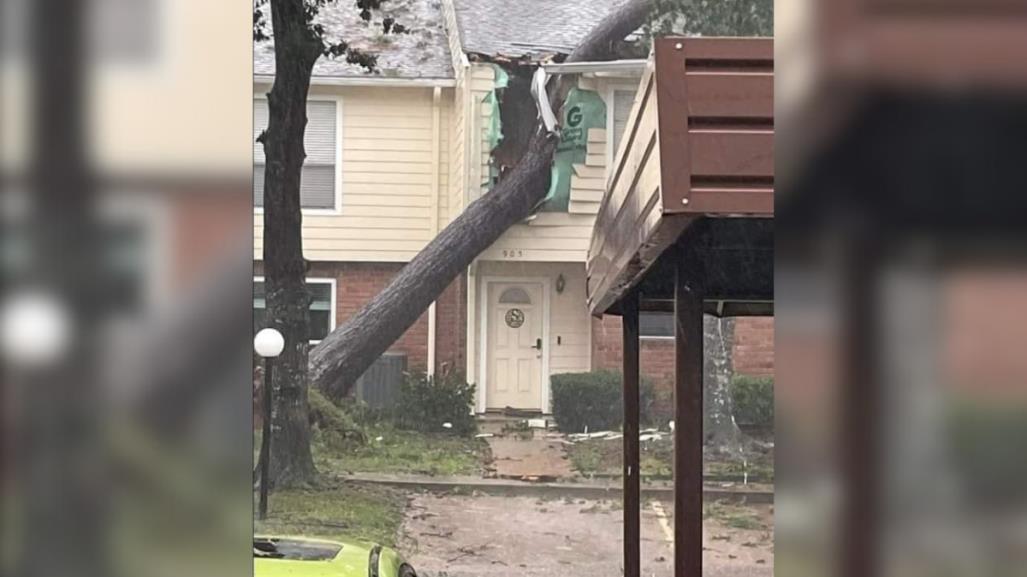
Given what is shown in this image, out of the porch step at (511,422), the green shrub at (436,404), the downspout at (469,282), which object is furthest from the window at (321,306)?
the porch step at (511,422)

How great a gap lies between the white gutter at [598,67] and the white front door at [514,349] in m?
0.51

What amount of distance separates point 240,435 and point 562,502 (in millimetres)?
1634

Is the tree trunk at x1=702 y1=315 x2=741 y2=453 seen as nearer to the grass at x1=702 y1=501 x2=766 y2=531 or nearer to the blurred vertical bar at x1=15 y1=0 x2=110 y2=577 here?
the grass at x1=702 y1=501 x2=766 y2=531

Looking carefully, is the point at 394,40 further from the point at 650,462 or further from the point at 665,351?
the point at 650,462

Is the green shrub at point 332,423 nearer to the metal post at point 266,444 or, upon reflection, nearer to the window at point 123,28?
the metal post at point 266,444

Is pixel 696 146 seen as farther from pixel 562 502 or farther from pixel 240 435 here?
pixel 562 502

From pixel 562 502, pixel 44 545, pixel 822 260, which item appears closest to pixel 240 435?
pixel 44 545

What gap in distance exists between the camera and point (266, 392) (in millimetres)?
1934

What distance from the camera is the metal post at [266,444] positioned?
74.2 inches

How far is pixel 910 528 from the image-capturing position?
3.01 feet

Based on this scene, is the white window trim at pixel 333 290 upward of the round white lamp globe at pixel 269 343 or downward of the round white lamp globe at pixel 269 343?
upward

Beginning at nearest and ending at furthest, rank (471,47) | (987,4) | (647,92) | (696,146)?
(987,4) < (696,146) < (647,92) < (471,47)

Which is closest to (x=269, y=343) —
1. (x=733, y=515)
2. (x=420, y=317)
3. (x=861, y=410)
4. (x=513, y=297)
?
(x=420, y=317)

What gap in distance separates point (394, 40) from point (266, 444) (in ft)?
3.05
